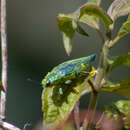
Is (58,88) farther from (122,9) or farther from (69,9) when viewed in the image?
(69,9)

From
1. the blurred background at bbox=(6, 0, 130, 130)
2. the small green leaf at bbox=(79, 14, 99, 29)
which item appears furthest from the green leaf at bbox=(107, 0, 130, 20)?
the blurred background at bbox=(6, 0, 130, 130)

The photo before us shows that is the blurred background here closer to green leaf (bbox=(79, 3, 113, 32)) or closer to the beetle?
the beetle

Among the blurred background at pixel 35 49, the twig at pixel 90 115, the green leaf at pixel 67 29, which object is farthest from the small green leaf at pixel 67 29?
the blurred background at pixel 35 49

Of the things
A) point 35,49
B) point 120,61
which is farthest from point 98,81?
point 35,49

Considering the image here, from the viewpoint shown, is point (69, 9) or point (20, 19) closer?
point (69, 9)

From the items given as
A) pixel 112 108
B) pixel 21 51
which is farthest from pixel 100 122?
pixel 21 51

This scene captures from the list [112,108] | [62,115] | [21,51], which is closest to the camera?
[62,115]

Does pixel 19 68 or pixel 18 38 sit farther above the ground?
pixel 18 38

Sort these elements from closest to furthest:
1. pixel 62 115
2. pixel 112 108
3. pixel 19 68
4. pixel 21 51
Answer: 1. pixel 62 115
2. pixel 112 108
3. pixel 19 68
4. pixel 21 51
